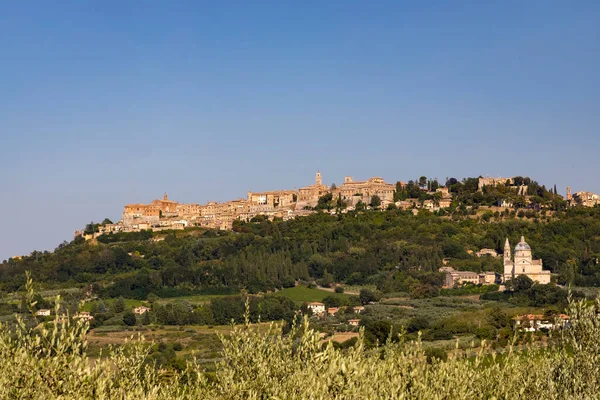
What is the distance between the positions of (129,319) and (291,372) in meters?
48.0

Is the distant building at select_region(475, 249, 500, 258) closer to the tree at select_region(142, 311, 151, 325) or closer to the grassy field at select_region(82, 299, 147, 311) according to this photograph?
the grassy field at select_region(82, 299, 147, 311)

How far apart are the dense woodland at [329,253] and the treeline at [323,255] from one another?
0.36 ft

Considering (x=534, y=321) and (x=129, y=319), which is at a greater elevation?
(x=534, y=321)

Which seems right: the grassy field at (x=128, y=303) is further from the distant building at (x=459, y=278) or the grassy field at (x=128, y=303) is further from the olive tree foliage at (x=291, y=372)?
the olive tree foliage at (x=291, y=372)

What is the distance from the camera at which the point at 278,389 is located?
429 inches

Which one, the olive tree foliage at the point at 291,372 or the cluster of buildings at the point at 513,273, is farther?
the cluster of buildings at the point at 513,273

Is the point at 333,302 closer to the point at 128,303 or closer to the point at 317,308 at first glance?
the point at 317,308

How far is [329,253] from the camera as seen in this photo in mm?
83375

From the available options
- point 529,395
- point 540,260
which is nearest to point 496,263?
point 540,260

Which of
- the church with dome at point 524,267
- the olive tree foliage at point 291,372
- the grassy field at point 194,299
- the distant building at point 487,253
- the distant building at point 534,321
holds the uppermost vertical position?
the olive tree foliage at point 291,372

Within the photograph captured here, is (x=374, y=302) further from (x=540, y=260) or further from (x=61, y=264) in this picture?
(x=61, y=264)

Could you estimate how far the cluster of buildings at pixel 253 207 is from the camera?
102938 mm

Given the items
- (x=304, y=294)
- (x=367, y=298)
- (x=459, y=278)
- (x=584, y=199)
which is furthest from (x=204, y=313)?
(x=584, y=199)

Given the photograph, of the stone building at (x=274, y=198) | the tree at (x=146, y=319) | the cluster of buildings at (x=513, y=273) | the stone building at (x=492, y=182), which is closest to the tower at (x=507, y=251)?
the cluster of buildings at (x=513, y=273)
